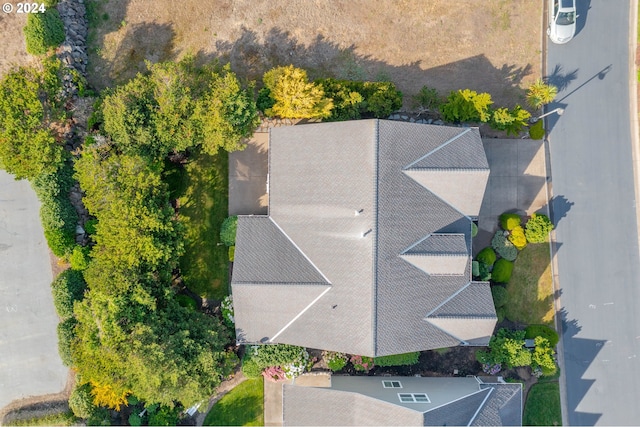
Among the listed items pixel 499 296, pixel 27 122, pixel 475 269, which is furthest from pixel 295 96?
pixel 499 296

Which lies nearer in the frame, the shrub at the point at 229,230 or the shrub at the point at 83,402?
the shrub at the point at 83,402

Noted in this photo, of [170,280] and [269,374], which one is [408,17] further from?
[269,374]

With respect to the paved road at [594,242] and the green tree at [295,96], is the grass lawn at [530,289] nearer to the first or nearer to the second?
the paved road at [594,242]

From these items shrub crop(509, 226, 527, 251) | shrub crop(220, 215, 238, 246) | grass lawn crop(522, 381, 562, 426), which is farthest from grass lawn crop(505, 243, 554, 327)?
shrub crop(220, 215, 238, 246)

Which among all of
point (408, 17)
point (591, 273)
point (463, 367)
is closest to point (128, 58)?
point (408, 17)

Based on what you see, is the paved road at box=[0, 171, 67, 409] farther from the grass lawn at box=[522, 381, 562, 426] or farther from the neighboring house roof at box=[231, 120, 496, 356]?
the grass lawn at box=[522, 381, 562, 426]

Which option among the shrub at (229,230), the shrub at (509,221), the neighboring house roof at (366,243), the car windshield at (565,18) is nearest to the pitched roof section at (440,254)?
the neighboring house roof at (366,243)

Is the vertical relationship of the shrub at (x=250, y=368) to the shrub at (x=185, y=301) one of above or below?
below

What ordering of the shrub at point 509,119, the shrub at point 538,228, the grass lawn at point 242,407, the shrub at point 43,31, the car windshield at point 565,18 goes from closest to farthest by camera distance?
1. the shrub at point 43,31
2. the shrub at point 509,119
3. the shrub at point 538,228
4. the car windshield at point 565,18
5. the grass lawn at point 242,407
